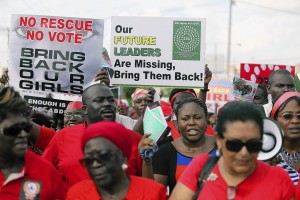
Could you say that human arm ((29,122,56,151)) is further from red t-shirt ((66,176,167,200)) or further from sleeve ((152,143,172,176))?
red t-shirt ((66,176,167,200))

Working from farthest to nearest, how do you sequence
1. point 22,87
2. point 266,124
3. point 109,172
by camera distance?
point 22,87 → point 266,124 → point 109,172

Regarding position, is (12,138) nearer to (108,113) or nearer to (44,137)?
(44,137)

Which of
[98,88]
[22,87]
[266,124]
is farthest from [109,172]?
[22,87]

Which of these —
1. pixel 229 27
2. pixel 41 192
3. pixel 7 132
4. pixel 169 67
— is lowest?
pixel 41 192

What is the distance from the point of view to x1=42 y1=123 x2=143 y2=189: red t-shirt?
16.6 feet

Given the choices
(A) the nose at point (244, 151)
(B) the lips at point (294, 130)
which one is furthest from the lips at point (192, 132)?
(A) the nose at point (244, 151)

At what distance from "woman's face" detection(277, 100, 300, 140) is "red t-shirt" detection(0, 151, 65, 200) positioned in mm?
1902

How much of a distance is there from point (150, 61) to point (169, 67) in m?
0.25

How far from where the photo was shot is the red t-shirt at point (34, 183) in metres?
4.17

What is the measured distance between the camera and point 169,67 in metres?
7.84

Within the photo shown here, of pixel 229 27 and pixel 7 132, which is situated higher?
pixel 229 27

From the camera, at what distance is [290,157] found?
5.07m

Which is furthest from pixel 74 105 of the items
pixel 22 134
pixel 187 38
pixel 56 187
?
pixel 22 134

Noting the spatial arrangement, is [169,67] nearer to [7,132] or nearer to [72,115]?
[72,115]
